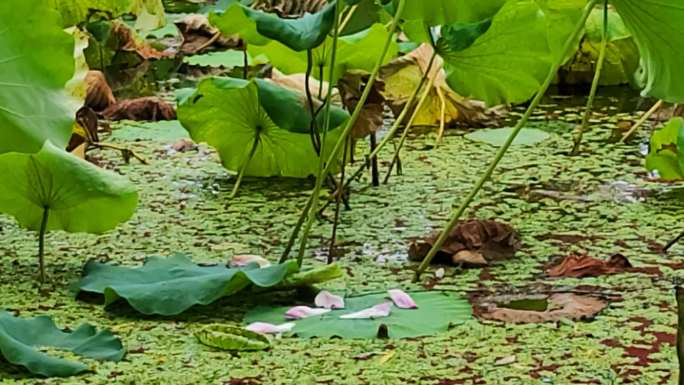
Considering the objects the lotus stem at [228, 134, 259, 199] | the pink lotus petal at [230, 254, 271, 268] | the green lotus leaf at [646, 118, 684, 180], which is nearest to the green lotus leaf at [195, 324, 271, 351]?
the pink lotus petal at [230, 254, 271, 268]

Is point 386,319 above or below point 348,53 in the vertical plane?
below

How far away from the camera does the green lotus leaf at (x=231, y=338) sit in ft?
4.53

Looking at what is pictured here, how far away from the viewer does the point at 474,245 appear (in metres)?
1.75

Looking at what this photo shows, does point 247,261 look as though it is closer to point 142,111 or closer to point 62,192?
point 62,192

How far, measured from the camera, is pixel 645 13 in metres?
1.44

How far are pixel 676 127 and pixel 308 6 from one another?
9.02 feet

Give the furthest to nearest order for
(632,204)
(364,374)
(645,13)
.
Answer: (632,204), (645,13), (364,374)

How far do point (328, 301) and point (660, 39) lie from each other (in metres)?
0.46

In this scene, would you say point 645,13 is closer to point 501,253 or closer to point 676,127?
point 501,253

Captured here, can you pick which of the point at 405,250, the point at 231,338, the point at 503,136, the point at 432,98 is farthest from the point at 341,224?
the point at 432,98

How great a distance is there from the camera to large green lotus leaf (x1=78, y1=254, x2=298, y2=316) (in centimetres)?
148

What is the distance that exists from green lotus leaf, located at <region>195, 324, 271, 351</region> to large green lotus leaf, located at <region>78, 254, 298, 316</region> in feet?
0.22

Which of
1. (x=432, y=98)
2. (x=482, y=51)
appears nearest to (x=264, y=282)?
(x=482, y=51)

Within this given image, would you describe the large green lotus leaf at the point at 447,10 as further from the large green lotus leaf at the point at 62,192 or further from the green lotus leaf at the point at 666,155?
the green lotus leaf at the point at 666,155
